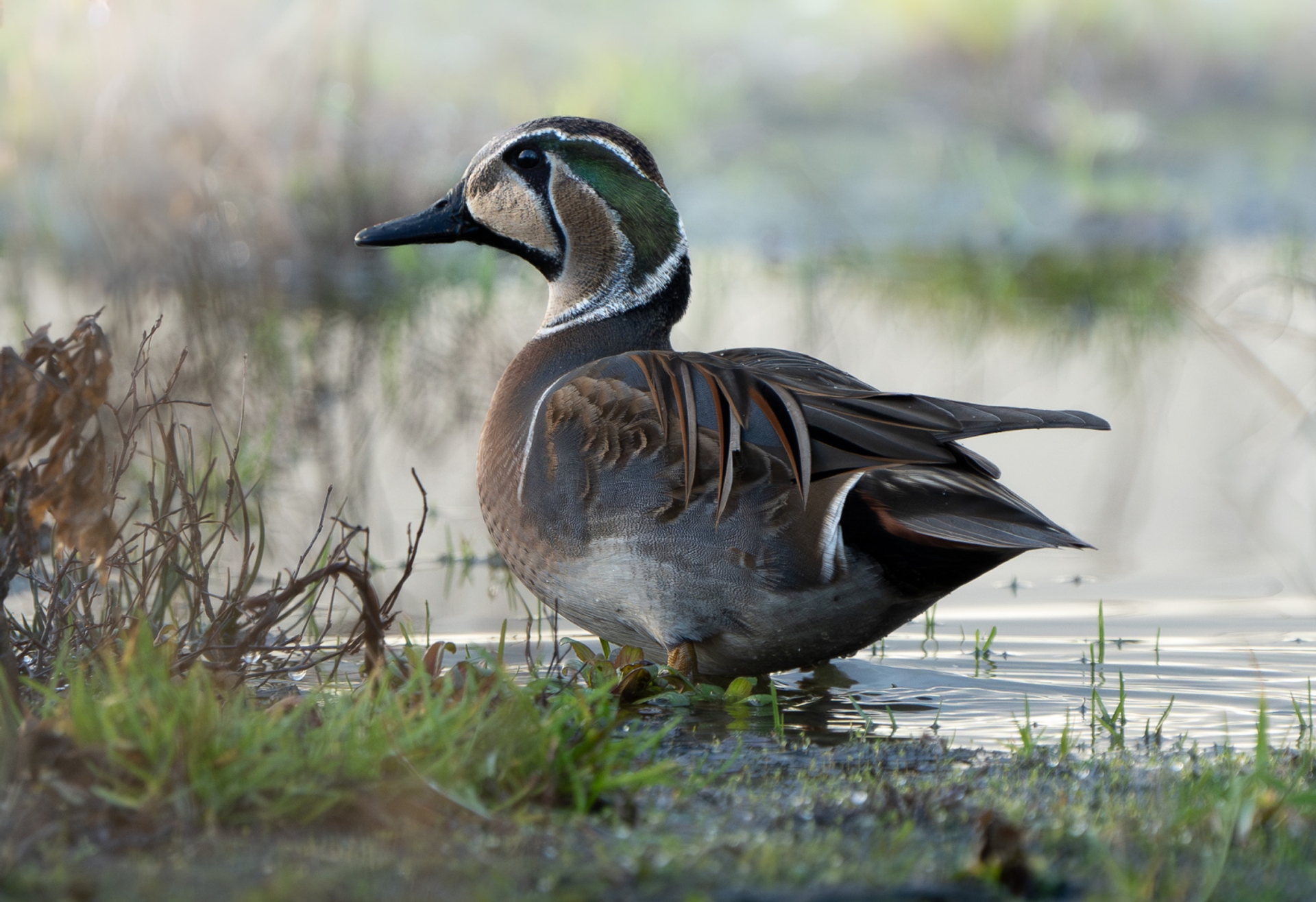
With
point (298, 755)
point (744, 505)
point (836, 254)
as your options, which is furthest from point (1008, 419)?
point (836, 254)

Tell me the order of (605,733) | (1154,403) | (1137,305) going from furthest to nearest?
(1137,305) → (1154,403) → (605,733)

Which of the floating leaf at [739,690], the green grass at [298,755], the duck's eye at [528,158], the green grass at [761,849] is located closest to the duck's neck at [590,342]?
the duck's eye at [528,158]

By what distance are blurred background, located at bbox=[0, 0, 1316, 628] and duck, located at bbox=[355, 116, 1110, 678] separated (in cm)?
84

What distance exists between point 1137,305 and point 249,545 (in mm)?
7349

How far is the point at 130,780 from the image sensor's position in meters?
2.62

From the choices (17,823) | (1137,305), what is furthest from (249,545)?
(1137,305)

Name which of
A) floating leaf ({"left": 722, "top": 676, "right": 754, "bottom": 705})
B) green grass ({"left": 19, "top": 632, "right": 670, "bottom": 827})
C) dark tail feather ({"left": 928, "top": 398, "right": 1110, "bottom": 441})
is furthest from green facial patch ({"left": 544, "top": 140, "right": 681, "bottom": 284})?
green grass ({"left": 19, "top": 632, "right": 670, "bottom": 827})

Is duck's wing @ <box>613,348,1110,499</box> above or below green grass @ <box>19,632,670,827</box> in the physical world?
above

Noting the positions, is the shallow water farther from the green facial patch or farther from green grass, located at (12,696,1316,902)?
the green facial patch

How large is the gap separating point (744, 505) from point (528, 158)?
1481mm

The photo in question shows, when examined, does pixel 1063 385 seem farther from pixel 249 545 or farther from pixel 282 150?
pixel 282 150

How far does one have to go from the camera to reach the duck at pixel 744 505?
3787 millimetres

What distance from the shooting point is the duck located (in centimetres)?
379

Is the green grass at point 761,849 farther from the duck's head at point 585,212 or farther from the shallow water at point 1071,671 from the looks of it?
the duck's head at point 585,212
